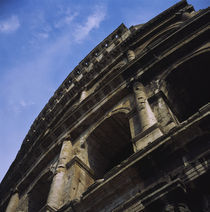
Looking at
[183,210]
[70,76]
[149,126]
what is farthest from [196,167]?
[70,76]

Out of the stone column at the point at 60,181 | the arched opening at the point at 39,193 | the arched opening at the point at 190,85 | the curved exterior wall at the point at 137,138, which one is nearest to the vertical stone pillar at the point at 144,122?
the curved exterior wall at the point at 137,138

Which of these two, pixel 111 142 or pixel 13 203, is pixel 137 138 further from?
pixel 13 203

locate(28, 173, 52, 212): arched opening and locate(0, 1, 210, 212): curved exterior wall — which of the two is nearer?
locate(0, 1, 210, 212): curved exterior wall

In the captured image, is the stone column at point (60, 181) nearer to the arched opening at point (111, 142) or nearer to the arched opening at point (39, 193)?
the arched opening at point (111, 142)

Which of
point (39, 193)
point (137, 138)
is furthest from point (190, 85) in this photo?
point (39, 193)

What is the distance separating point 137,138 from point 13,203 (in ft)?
27.1

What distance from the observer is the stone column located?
27.6ft

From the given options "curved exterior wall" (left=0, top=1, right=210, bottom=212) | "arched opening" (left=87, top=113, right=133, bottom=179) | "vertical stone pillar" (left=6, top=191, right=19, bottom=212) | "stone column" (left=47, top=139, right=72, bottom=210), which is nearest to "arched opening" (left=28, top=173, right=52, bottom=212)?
"curved exterior wall" (left=0, top=1, right=210, bottom=212)

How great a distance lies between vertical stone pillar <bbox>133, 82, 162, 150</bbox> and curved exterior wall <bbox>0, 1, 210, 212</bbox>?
3cm

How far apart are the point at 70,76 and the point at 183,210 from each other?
19124mm

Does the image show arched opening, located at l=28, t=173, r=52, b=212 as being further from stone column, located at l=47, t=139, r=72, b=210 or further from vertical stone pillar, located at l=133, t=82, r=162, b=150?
vertical stone pillar, located at l=133, t=82, r=162, b=150

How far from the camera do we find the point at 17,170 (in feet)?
49.9

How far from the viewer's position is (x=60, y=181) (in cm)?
929

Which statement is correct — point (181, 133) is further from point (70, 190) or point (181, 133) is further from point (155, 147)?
point (70, 190)
